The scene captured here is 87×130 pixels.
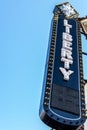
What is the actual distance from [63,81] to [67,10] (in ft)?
26.8

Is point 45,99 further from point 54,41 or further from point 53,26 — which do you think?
point 53,26

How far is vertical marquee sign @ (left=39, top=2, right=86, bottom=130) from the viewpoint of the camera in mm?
11422

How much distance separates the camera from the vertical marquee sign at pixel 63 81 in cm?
1142

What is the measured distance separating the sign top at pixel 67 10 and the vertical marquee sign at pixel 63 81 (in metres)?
1.32

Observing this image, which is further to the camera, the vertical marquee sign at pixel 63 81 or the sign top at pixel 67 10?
the sign top at pixel 67 10

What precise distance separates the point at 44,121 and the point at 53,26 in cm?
719

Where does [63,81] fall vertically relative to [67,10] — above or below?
below

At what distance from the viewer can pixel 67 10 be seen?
19891mm

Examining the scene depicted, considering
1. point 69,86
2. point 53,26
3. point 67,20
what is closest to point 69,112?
point 69,86

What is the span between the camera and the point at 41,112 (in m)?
Answer: 11.5

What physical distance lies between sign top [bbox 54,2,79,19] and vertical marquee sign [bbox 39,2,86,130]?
1321 millimetres

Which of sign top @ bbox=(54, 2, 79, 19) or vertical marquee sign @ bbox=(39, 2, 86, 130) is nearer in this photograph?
vertical marquee sign @ bbox=(39, 2, 86, 130)

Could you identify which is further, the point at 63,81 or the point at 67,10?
the point at 67,10

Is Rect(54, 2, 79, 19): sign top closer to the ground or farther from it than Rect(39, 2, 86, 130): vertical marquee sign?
farther from it
